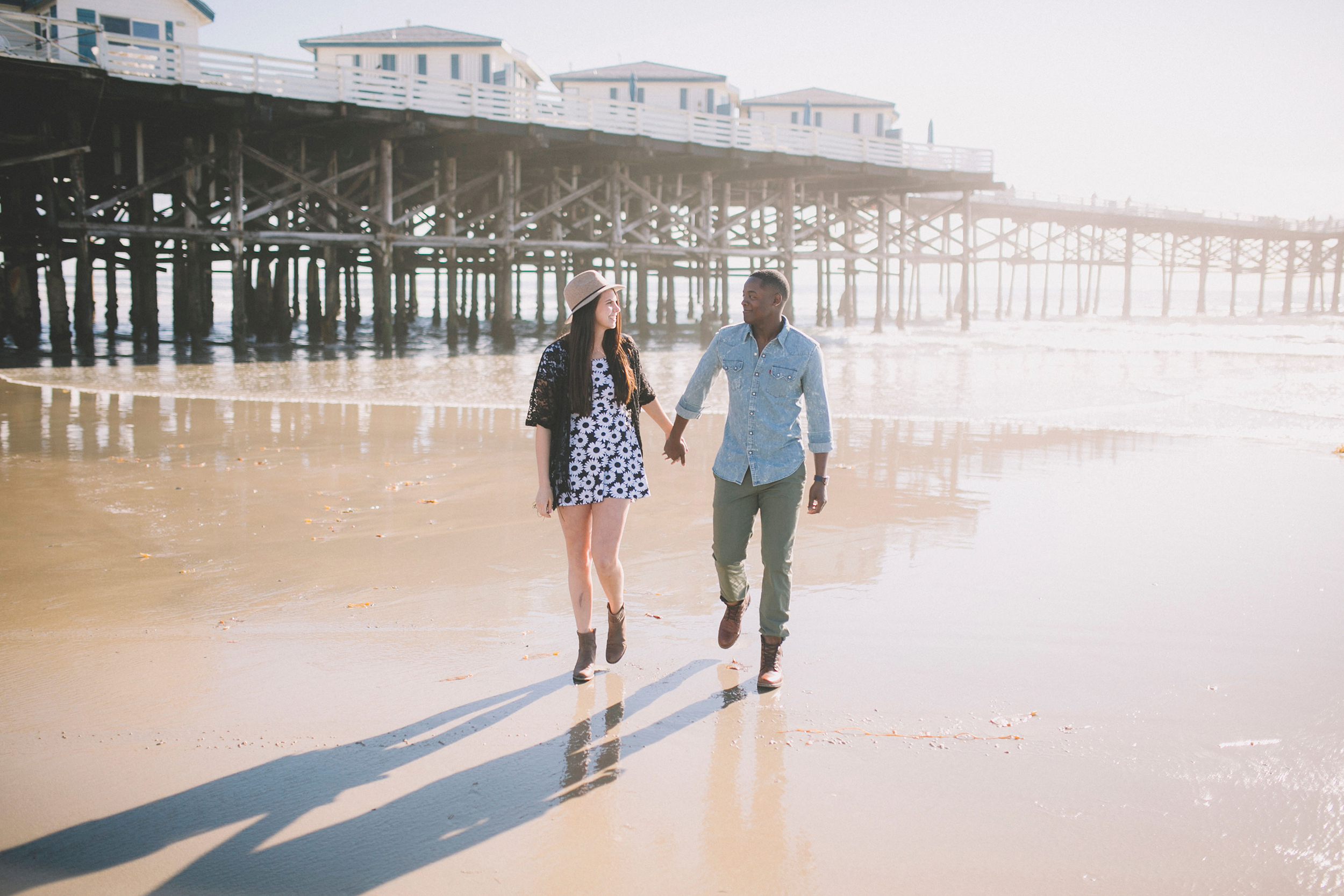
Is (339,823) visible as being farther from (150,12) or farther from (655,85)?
(655,85)

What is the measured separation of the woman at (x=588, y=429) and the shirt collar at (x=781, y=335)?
1.29 feet

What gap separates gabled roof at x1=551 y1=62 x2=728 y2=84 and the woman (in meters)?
32.6

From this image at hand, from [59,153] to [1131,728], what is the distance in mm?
17636

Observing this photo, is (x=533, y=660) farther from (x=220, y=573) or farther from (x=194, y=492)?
(x=194, y=492)

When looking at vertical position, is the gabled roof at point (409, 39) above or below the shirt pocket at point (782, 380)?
above

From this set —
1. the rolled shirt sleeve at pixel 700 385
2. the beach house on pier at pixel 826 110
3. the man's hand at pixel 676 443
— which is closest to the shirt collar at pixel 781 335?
the rolled shirt sleeve at pixel 700 385

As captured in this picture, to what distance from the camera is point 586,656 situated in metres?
3.40

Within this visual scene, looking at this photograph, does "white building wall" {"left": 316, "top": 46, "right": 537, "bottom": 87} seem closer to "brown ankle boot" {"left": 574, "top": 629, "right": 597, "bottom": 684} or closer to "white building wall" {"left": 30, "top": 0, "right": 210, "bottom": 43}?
"white building wall" {"left": 30, "top": 0, "right": 210, "bottom": 43}

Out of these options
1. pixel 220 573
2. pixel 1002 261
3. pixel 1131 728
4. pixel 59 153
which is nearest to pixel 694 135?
pixel 59 153

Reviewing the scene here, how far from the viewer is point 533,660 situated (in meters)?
3.58

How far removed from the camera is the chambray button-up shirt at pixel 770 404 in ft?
11.2

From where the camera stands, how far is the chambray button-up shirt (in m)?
3.41

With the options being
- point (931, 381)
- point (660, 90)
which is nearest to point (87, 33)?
point (931, 381)

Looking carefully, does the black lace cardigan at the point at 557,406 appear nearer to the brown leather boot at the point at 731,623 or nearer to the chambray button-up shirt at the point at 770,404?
the chambray button-up shirt at the point at 770,404
